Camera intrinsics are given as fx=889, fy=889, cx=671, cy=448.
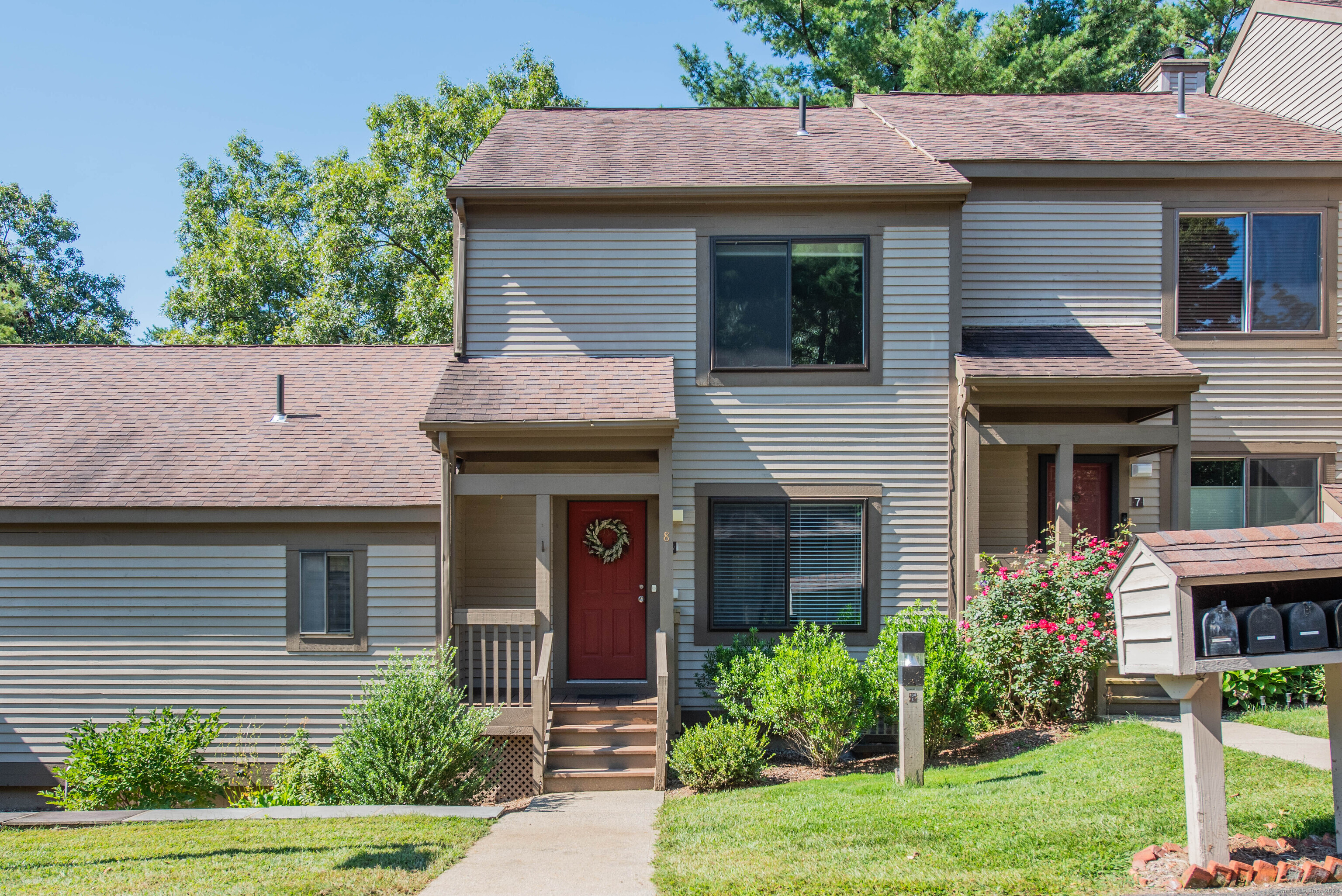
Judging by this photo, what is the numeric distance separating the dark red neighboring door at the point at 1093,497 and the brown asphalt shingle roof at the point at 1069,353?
1.52 metres

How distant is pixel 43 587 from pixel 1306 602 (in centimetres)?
1143

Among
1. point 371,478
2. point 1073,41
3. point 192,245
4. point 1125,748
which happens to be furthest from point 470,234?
point 192,245

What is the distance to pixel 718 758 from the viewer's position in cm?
787

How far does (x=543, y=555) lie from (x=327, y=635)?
2756 millimetres

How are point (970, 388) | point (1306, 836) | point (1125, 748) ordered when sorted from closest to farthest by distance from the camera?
point (1306, 836) → point (1125, 748) → point (970, 388)

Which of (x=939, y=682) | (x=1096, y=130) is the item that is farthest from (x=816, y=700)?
(x=1096, y=130)

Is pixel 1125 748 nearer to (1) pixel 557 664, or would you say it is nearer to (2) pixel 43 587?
(1) pixel 557 664

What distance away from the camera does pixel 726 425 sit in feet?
32.2

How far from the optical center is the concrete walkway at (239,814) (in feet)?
22.8

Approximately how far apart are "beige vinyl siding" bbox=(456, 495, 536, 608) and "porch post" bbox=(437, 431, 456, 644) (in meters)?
1.24

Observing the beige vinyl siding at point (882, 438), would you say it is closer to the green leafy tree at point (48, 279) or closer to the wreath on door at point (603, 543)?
the wreath on door at point (603, 543)

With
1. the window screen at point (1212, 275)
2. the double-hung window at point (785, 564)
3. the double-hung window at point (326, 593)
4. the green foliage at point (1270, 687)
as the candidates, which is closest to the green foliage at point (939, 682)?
the double-hung window at point (785, 564)

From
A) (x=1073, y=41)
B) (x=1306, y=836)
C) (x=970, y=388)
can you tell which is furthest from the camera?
(x=1073, y=41)

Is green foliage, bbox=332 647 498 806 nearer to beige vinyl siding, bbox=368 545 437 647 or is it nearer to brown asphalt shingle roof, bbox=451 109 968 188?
beige vinyl siding, bbox=368 545 437 647
